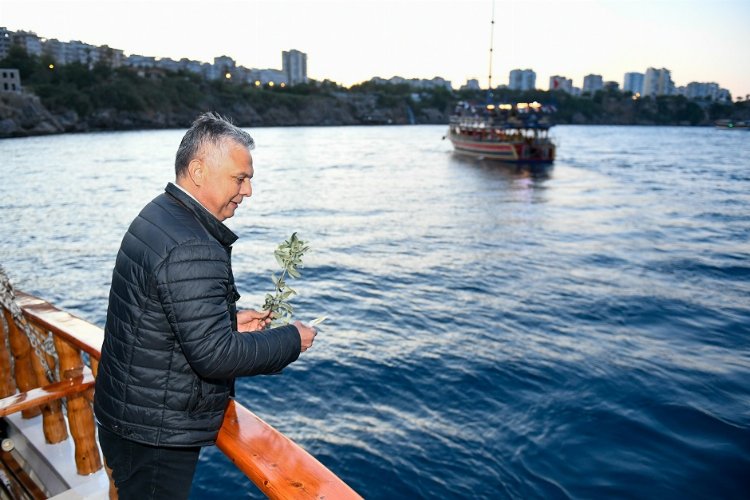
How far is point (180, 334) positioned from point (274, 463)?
55 centimetres

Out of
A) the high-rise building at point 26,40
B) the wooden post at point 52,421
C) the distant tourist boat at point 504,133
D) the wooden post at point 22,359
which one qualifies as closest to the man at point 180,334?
the wooden post at point 52,421

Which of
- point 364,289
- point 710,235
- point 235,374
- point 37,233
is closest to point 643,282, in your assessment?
point 364,289

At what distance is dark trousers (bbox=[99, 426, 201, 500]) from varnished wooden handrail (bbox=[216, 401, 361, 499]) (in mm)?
204

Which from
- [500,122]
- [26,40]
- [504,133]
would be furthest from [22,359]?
[26,40]

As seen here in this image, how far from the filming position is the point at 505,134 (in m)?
60.6

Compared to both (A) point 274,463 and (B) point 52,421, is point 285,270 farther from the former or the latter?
(B) point 52,421

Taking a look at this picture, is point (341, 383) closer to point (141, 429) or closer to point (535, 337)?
point (535, 337)

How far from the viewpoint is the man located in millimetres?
1758

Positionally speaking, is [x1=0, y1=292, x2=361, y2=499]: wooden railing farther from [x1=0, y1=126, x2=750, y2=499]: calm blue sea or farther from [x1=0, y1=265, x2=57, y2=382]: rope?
[x1=0, y1=126, x2=750, y2=499]: calm blue sea

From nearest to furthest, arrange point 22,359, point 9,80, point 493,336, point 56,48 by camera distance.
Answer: point 22,359 → point 493,336 → point 9,80 → point 56,48

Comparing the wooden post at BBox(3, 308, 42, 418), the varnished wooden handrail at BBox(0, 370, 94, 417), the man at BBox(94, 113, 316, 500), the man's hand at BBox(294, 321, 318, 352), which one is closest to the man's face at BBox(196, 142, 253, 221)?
the man at BBox(94, 113, 316, 500)

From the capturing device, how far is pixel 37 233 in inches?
869

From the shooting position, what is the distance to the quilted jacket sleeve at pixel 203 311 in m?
1.74

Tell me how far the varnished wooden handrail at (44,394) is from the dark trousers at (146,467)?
1053 millimetres
